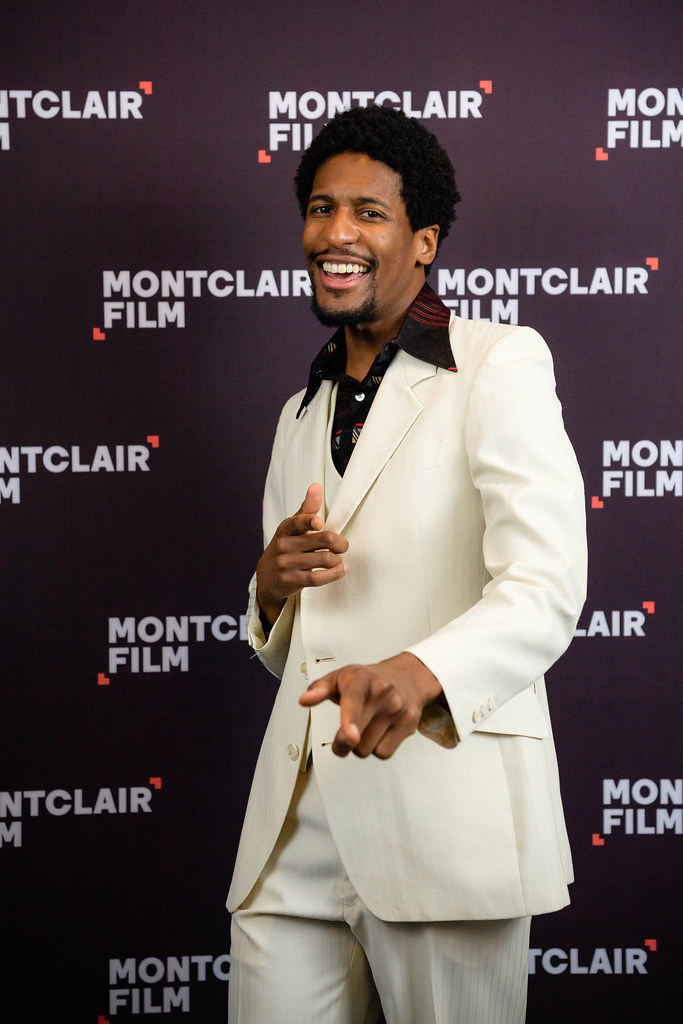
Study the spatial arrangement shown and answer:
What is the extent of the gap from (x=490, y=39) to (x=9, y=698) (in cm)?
191

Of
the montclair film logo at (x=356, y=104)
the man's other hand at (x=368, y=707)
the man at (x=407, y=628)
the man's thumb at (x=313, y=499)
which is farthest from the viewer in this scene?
the montclair film logo at (x=356, y=104)

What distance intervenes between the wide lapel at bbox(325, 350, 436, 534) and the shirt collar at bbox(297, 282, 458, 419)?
0.02 meters

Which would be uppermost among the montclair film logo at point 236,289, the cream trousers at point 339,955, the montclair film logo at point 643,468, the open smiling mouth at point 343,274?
the montclair film logo at point 236,289

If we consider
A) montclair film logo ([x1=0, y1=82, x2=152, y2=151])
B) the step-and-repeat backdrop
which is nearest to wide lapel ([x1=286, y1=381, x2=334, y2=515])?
the step-and-repeat backdrop

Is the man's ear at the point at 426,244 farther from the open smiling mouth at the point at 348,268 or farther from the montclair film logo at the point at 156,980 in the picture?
the montclair film logo at the point at 156,980

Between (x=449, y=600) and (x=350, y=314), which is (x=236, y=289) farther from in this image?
(x=449, y=600)

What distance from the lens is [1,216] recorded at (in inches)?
88.8

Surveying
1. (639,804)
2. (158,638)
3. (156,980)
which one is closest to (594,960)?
(639,804)

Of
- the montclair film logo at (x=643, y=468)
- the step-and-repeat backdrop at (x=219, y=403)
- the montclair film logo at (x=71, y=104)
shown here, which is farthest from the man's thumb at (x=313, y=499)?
the montclair film logo at (x=71, y=104)

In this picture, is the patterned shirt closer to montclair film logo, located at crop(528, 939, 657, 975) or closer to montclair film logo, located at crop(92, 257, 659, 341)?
montclair film logo, located at crop(92, 257, 659, 341)

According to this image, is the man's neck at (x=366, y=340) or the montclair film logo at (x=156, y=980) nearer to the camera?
the man's neck at (x=366, y=340)

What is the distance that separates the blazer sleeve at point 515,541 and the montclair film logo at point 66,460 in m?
1.17

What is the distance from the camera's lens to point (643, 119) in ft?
7.31

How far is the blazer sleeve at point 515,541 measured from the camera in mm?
1084
